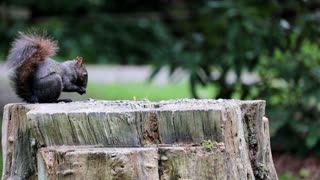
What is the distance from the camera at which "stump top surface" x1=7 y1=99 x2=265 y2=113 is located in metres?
4.05

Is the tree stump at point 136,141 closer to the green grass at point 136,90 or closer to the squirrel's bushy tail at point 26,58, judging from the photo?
the squirrel's bushy tail at point 26,58

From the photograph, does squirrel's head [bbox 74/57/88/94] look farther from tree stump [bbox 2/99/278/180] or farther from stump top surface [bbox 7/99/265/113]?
tree stump [bbox 2/99/278/180]

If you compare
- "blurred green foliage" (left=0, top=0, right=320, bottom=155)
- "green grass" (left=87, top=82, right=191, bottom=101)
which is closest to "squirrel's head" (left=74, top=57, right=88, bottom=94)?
"blurred green foliage" (left=0, top=0, right=320, bottom=155)

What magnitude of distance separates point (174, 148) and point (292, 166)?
13.5 feet

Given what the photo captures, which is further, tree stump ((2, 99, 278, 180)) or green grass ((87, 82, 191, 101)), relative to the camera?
green grass ((87, 82, 191, 101))

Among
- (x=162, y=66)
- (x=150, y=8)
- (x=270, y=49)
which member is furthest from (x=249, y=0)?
(x=150, y=8)

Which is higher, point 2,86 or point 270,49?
point 2,86

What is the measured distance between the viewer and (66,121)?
13.0 ft

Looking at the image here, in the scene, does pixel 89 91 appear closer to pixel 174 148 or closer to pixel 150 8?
pixel 150 8

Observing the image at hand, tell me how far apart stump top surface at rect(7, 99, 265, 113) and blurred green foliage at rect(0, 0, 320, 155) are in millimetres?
3254

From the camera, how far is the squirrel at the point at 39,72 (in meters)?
4.35

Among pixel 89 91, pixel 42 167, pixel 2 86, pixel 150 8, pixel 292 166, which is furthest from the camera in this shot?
pixel 2 86

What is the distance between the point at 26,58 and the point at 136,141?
80 cm

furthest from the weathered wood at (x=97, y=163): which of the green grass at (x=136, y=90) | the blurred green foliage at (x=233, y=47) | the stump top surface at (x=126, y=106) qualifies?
the green grass at (x=136, y=90)
